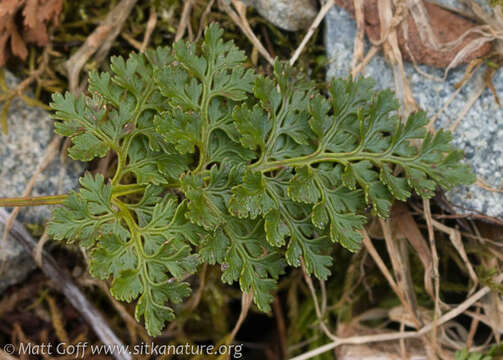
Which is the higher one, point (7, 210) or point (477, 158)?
point (477, 158)

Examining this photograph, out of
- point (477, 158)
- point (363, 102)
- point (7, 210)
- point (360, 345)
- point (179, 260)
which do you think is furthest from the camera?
point (360, 345)

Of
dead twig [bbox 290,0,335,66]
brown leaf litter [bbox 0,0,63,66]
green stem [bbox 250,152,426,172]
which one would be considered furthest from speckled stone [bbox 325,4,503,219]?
brown leaf litter [bbox 0,0,63,66]

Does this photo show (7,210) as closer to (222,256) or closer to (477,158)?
(222,256)

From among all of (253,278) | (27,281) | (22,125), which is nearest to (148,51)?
(22,125)

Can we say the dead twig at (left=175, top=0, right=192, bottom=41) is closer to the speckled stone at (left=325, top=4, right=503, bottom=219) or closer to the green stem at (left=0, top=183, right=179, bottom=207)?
the speckled stone at (left=325, top=4, right=503, bottom=219)

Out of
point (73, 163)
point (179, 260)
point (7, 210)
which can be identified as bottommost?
point (7, 210)

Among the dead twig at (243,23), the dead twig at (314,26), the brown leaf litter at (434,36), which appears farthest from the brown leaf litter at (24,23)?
the brown leaf litter at (434,36)
